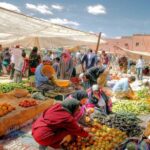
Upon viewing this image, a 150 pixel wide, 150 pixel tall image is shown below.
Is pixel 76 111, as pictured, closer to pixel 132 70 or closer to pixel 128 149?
pixel 128 149

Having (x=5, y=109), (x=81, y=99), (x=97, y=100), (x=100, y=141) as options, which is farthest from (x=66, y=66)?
(x=100, y=141)

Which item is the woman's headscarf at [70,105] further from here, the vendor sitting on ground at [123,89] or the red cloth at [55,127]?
the vendor sitting on ground at [123,89]

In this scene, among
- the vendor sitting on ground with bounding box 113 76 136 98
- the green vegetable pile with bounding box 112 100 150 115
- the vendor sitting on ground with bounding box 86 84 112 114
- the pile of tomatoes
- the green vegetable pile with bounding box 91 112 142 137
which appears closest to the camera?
the green vegetable pile with bounding box 91 112 142 137

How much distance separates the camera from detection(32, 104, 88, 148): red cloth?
17.2 ft

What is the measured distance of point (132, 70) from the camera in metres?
26.6

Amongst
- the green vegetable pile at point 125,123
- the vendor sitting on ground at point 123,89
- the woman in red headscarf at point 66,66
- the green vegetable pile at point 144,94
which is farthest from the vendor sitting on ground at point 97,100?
the woman in red headscarf at point 66,66

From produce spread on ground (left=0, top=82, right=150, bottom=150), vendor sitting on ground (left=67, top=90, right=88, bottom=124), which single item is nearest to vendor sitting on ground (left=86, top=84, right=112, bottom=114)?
vendor sitting on ground (left=67, top=90, right=88, bottom=124)

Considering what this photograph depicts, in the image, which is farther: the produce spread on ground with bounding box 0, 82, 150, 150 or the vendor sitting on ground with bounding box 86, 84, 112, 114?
the vendor sitting on ground with bounding box 86, 84, 112, 114

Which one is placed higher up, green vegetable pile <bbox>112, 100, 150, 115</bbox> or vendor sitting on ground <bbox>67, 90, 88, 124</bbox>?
vendor sitting on ground <bbox>67, 90, 88, 124</bbox>

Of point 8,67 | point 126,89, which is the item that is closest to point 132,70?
point 8,67

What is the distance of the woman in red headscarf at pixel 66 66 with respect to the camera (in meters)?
13.9

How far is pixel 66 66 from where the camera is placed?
14.0 meters

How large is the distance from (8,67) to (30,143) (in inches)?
497

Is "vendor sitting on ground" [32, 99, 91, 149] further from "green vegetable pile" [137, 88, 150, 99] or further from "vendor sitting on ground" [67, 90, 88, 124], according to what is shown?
"green vegetable pile" [137, 88, 150, 99]
